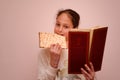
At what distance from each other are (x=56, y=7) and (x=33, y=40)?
246 mm

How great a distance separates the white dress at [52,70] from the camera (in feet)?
4.10

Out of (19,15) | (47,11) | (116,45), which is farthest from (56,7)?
(116,45)

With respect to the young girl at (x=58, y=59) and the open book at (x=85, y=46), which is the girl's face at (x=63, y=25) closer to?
the young girl at (x=58, y=59)

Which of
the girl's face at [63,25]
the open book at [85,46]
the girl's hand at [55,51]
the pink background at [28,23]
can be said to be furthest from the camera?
the pink background at [28,23]

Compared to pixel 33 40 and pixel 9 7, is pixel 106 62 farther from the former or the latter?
pixel 9 7

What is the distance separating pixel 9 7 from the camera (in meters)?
1.56

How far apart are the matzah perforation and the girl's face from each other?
0.10 m

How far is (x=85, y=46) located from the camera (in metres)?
1.09

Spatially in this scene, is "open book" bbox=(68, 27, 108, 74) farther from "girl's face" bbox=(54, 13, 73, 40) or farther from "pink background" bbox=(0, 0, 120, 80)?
"pink background" bbox=(0, 0, 120, 80)

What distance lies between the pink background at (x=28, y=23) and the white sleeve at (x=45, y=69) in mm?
254

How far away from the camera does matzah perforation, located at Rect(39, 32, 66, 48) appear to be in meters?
1.16

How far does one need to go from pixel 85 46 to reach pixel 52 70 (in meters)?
0.23

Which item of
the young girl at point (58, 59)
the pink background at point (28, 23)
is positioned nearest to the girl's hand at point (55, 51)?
the young girl at point (58, 59)

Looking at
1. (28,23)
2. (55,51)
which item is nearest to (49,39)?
(55,51)
